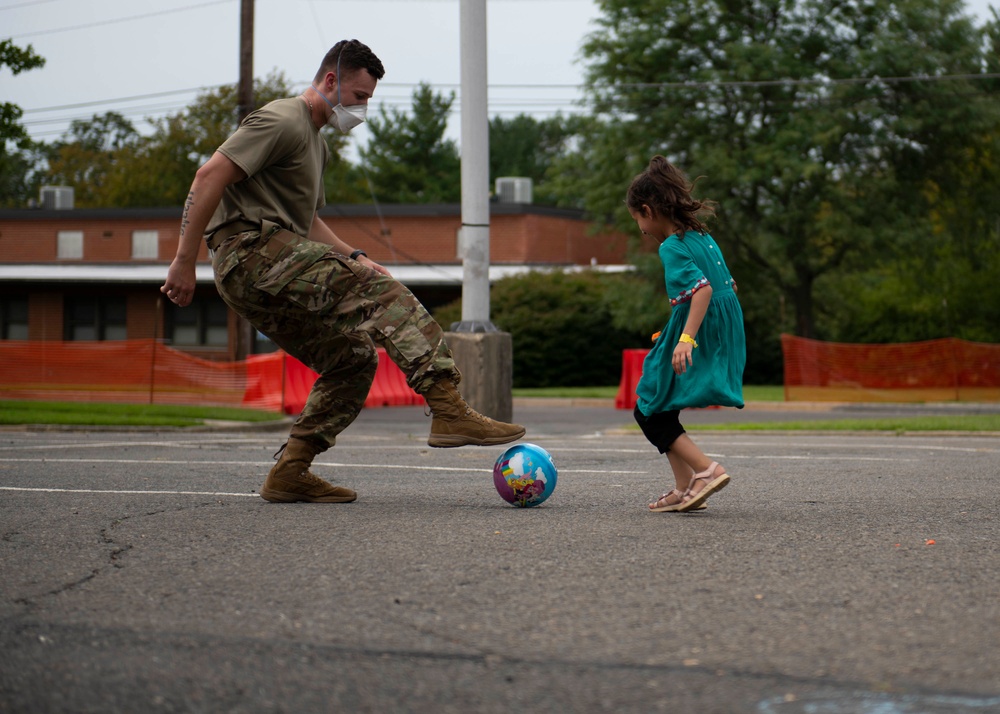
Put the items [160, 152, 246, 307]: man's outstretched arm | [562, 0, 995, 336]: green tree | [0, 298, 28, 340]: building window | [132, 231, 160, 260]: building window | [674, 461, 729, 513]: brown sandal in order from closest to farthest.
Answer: [160, 152, 246, 307]: man's outstretched arm < [674, 461, 729, 513]: brown sandal < [562, 0, 995, 336]: green tree < [0, 298, 28, 340]: building window < [132, 231, 160, 260]: building window

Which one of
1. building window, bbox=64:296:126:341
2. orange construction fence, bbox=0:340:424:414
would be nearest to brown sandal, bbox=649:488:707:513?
orange construction fence, bbox=0:340:424:414

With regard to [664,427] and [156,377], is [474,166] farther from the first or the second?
[156,377]

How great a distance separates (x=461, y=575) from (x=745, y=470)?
4263 millimetres

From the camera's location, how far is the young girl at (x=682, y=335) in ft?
18.3

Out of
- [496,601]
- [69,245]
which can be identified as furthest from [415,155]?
[496,601]

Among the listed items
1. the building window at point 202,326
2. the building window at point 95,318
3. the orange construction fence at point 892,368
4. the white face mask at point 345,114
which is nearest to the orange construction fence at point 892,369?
the orange construction fence at point 892,368

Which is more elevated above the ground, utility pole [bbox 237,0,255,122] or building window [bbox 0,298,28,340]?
utility pole [bbox 237,0,255,122]

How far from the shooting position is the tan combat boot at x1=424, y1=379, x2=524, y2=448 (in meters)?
5.47

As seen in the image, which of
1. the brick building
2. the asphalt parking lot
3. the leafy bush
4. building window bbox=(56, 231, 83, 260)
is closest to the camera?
the asphalt parking lot

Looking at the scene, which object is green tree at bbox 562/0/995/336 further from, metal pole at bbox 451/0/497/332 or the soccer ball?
the soccer ball

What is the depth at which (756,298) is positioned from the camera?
1344 inches

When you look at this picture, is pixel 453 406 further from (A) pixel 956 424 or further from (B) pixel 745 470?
(A) pixel 956 424

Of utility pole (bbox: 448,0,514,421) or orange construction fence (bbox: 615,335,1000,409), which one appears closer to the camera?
utility pole (bbox: 448,0,514,421)

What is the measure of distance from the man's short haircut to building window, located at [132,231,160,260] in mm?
40829
